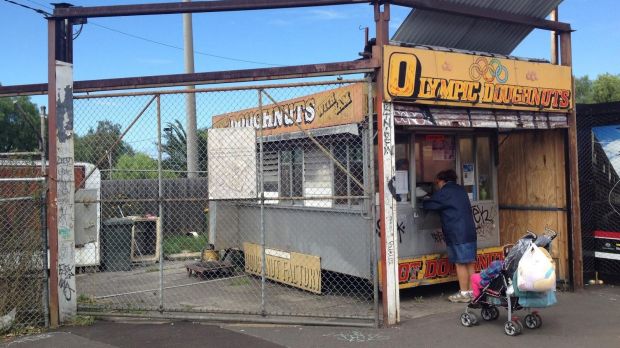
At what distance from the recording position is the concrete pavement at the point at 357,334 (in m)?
5.87

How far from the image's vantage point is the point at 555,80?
815cm

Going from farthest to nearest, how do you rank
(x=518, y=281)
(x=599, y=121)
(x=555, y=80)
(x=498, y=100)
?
(x=599, y=121) < (x=555, y=80) < (x=498, y=100) < (x=518, y=281)

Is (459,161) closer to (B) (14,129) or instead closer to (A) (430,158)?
(A) (430,158)

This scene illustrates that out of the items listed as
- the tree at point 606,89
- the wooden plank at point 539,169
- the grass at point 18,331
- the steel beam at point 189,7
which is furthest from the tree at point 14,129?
the wooden plank at point 539,169

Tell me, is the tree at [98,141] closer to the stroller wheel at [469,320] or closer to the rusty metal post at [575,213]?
the stroller wheel at [469,320]

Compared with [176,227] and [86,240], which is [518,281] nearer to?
[86,240]

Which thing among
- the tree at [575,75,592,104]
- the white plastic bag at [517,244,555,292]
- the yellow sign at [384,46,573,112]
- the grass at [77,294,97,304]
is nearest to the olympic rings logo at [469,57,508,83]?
the yellow sign at [384,46,573,112]

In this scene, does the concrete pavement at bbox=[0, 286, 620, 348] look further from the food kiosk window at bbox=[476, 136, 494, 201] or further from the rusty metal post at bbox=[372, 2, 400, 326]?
the food kiosk window at bbox=[476, 136, 494, 201]

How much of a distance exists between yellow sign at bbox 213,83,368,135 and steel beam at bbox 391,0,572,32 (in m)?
1.26

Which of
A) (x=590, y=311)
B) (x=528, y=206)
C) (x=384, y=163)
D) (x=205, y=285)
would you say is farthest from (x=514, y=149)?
(x=205, y=285)

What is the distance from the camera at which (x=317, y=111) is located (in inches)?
335

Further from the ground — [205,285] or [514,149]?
[514,149]

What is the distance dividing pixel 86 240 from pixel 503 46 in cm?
696

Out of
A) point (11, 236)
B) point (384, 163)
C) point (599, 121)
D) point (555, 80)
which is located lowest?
point (11, 236)
